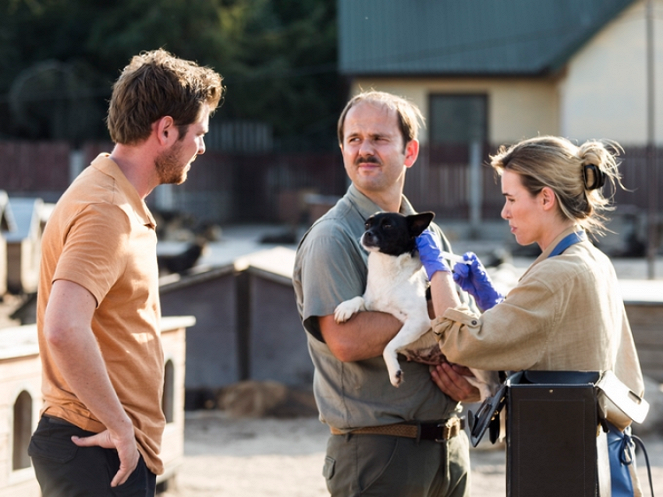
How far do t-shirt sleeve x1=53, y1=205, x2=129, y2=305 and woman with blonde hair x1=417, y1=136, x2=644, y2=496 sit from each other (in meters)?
1.10

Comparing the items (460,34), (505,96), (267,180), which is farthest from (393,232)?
(267,180)

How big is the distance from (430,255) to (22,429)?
2826mm

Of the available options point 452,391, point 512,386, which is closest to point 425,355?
point 452,391

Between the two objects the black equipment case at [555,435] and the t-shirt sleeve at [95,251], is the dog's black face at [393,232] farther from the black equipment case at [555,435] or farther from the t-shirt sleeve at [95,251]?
the t-shirt sleeve at [95,251]

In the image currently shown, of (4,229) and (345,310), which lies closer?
(345,310)

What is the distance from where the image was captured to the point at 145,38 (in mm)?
32688

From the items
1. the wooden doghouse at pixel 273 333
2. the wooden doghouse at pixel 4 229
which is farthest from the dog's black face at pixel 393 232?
the wooden doghouse at pixel 4 229

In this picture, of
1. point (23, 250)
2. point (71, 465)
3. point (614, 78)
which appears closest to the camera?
point (71, 465)

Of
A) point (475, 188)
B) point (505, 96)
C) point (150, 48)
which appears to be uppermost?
point (150, 48)

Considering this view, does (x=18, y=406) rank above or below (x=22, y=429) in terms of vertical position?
above

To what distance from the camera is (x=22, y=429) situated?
A: 4.71 m

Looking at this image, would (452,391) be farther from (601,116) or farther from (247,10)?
(247,10)

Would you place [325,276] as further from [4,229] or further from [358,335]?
[4,229]

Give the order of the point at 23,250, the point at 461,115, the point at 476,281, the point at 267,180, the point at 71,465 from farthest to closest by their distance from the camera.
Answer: the point at 267,180
the point at 461,115
the point at 23,250
the point at 476,281
the point at 71,465
